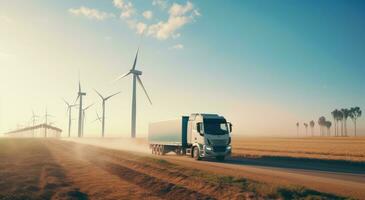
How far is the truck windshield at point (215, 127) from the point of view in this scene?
1201 inches

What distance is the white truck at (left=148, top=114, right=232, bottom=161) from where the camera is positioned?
3009 centimetres

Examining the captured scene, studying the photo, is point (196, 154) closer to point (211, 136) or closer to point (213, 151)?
point (213, 151)

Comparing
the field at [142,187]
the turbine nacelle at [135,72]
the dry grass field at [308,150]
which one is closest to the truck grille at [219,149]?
the field at [142,187]

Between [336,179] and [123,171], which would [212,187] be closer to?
[336,179]

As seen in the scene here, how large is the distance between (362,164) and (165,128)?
19.4 metres

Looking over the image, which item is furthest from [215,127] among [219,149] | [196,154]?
[196,154]

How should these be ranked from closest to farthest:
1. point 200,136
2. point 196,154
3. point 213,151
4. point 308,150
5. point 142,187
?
point 142,187 < point 213,151 < point 200,136 < point 196,154 < point 308,150

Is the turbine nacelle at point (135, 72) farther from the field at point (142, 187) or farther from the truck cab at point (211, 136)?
the field at point (142, 187)

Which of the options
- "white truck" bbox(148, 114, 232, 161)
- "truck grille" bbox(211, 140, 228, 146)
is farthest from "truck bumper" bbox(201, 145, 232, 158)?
"truck grille" bbox(211, 140, 228, 146)

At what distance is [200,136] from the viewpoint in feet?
101

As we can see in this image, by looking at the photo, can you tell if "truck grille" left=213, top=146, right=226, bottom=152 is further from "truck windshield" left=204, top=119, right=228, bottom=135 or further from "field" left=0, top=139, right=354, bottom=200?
"field" left=0, top=139, right=354, bottom=200

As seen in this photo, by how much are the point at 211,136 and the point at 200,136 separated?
3.64 ft

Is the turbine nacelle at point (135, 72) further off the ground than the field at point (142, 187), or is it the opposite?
the turbine nacelle at point (135, 72)

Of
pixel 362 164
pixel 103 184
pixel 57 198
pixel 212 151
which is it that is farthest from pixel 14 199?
pixel 362 164
